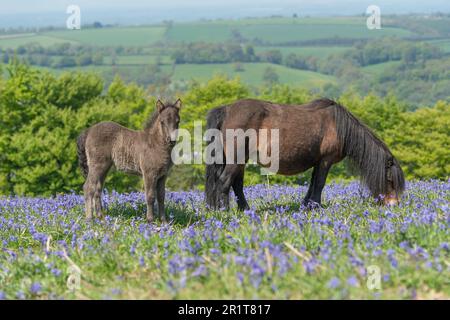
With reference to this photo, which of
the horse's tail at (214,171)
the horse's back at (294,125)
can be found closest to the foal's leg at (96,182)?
the horse's tail at (214,171)

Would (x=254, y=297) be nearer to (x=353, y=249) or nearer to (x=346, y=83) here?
(x=353, y=249)

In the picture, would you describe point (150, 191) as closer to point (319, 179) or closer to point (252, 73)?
point (319, 179)

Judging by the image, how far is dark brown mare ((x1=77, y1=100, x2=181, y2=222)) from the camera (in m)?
9.00

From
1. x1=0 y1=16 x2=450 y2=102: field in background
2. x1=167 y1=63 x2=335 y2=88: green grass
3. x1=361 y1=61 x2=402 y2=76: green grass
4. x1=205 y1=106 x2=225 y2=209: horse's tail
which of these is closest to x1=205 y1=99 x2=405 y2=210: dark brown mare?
x1=205 y1=106 x2=225 y2=209: horse's tail

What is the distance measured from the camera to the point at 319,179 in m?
10.8

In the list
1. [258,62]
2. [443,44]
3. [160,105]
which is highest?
[443,44]

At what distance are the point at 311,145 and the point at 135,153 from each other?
124 inches

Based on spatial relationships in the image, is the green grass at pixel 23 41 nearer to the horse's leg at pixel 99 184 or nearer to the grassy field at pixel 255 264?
the horse's leg at pixel 99 184

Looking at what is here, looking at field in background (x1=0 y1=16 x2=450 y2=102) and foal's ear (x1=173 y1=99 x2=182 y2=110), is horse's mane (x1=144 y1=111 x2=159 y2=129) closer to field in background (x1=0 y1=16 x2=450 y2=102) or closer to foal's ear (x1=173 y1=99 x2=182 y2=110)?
foal's ear (x1=173 y1=99 x2=182 y2=110)

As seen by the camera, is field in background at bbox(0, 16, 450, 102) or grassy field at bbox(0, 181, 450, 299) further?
field in background at bbox(0, 16, 450, 102)

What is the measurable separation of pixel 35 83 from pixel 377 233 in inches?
1580

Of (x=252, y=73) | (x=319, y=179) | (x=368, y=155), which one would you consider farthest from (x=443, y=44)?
(x=319, y=179)

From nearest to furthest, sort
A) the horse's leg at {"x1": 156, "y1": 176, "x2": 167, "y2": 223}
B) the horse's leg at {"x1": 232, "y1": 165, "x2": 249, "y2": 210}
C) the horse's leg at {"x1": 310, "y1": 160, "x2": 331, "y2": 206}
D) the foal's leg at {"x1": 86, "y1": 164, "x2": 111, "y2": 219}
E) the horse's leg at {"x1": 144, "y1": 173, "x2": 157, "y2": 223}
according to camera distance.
→ the horse's leg at {"x1": 144, "y1": 173, "x2": 157, "y2": 223}
the horse's leg at {"x1": 156, "y1": 176, "x2": 167, "y2": 223}
the foal's leg at {"x1": 86, "y1": 164, "x2": 111, "y2": 219}
the horse's leg at {"x1": 310, "y1": 160, "x2": 331, "y2": 206}
the horse's leg at {"x1": 232, "y1": 165, "x2": 249, "y2": 210}

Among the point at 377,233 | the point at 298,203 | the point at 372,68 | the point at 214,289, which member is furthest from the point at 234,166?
the point at 372,68
